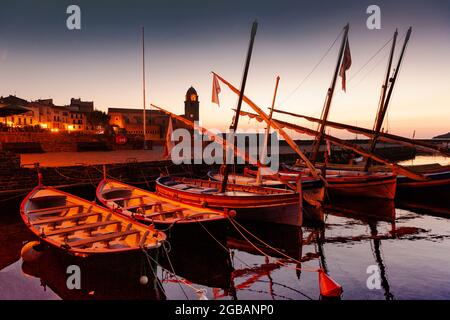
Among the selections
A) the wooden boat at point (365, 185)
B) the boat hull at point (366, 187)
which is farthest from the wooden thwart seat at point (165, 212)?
the boat hull at point (366, 187)

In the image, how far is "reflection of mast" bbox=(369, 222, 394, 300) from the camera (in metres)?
10.5

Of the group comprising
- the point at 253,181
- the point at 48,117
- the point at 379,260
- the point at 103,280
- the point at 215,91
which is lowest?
the point at 379,260

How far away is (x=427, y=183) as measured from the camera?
85.6ft

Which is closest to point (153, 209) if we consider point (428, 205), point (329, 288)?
point (329, 288)

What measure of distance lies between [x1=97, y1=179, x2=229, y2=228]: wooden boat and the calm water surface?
43.3 inches

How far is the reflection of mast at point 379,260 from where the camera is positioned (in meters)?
10.5

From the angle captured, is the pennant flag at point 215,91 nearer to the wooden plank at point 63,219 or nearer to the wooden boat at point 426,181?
the wooden plank at point 63,219

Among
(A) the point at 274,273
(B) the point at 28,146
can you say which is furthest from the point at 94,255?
(B) the point at 28,146

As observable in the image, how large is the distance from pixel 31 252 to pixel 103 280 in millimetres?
4891

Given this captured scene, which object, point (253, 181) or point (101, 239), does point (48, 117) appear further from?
point (101, 239)

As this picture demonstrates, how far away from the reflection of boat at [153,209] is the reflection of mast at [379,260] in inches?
266

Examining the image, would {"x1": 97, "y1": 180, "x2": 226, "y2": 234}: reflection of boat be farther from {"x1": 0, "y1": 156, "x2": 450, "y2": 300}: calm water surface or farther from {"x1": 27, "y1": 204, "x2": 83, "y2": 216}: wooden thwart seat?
{"x1": 27, "y1": 204, "x2": 83, "y2": 216}: wooden thwart seat

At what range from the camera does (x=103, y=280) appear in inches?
404
